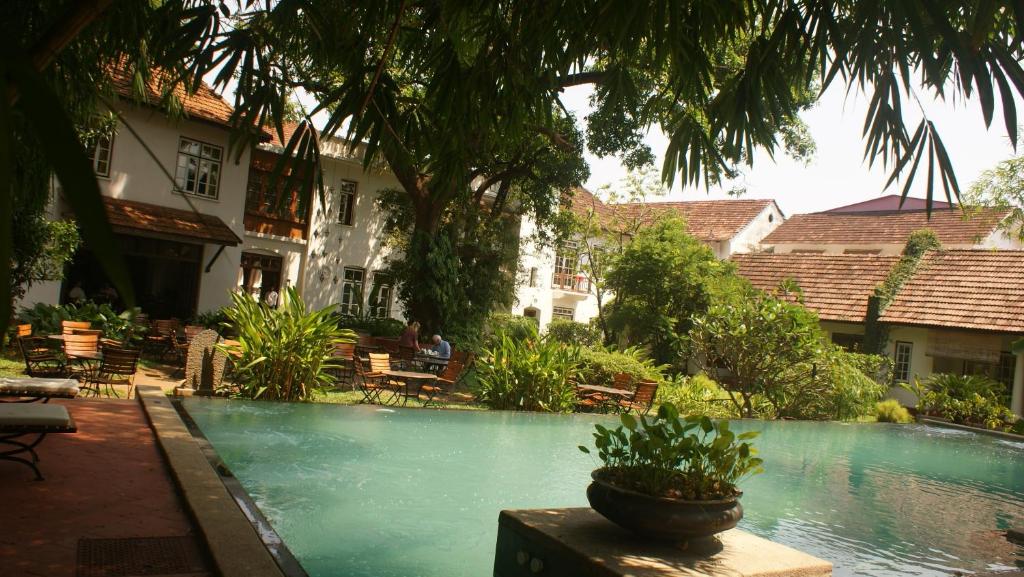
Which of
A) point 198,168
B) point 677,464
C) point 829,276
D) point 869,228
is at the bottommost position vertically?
point 677,464

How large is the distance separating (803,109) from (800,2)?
16.0 m

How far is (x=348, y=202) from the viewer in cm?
2858

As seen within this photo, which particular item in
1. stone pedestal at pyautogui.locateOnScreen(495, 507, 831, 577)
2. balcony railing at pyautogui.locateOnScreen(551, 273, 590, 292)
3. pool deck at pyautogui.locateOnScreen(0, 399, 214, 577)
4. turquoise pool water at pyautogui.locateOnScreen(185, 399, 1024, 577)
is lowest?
turquoise pool water at pyautogui.locateOnScreen(185, 399, 1024, 577)

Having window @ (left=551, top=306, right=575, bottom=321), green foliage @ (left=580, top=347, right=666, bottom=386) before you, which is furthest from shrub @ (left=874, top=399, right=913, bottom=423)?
window @ (left=551, top=306, right=575, bottom=321)

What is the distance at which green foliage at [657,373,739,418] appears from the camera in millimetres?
17469

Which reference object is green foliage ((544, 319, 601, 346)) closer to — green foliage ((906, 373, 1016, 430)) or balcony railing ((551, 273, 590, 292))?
balcony railing ((551, 273, 590, 292))

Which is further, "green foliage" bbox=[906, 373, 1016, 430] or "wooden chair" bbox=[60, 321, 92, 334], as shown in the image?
"green foliage" bbox=[906, 373, 1016, 430]

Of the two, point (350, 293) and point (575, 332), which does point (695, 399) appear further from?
point (350, 293)

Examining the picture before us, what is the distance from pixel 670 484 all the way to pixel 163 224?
19277 millimetres

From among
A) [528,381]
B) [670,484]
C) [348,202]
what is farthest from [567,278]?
[670,484]

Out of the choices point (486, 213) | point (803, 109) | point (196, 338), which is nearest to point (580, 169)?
point (486, 213)

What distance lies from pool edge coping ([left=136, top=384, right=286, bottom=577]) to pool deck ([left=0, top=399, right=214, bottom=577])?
107 millimetres

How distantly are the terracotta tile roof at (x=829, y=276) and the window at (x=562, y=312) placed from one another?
10.1 meters

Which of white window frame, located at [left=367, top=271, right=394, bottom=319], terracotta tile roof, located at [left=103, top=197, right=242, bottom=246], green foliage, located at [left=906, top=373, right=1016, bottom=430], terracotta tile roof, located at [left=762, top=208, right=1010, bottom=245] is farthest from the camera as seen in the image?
terracotta tile roof, located at [left=762, top=208, right=1010, bottom=245]
